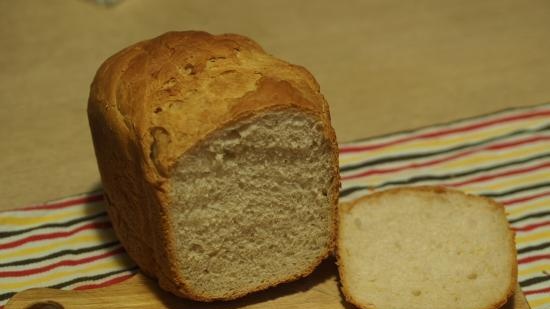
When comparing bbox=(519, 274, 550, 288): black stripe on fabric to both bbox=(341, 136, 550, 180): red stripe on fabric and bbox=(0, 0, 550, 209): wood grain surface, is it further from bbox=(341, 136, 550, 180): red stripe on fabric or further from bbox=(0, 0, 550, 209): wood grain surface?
bbox=(0, 0, 550, 209): wood grain surface

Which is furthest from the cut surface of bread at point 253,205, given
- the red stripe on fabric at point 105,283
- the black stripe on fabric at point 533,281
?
the black stripe on fabric at point 533,281

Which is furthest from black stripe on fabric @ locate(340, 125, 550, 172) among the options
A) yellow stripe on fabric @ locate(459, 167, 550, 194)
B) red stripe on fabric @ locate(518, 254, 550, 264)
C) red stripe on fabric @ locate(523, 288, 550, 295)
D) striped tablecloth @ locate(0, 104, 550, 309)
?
red stripe on fabric @ locate(523, 288, 550, 295)

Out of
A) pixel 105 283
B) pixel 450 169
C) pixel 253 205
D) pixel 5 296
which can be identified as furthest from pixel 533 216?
pixel 5 296

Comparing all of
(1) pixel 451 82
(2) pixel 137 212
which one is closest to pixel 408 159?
(1) pixel 451 82

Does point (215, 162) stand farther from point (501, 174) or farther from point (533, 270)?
point (501, 174)

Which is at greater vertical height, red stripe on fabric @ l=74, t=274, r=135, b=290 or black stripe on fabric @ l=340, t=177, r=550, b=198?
black stripe on fabric @ l=340, t=177, r=550, b=198
